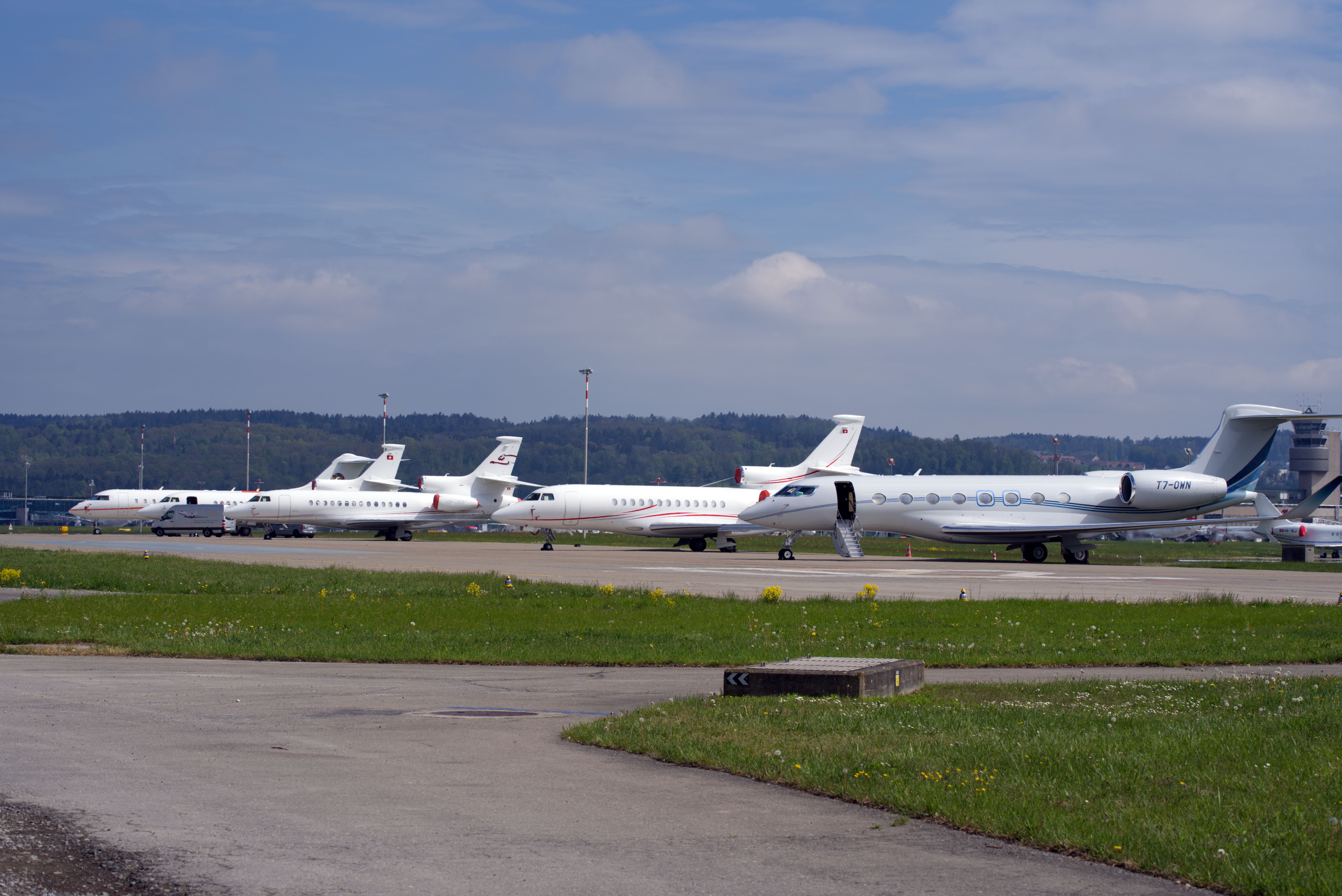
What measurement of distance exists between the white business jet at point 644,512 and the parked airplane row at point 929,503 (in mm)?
62

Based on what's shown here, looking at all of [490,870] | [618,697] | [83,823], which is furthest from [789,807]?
[618,697]

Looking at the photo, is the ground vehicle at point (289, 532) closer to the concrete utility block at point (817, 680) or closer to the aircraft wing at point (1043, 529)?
the aircraft wing at point (1043, 529)

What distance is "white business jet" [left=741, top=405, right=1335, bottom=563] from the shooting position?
4656 centimetres

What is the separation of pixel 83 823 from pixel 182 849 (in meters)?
0.88

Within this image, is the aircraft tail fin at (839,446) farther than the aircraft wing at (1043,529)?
Yes

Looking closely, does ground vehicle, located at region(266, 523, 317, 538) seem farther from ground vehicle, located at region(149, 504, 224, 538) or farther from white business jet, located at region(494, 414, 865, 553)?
white business jet, located at region(494, 414, 865, 553)

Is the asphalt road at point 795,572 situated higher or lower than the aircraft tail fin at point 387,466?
lower

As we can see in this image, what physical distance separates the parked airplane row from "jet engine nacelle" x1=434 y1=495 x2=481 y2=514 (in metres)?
10.2

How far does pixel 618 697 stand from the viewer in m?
12.6

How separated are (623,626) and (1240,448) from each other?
36.4m

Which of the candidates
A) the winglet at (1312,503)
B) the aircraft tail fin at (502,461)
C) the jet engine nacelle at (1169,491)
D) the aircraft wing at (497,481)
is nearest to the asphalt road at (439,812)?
the winglet at (1312,503)

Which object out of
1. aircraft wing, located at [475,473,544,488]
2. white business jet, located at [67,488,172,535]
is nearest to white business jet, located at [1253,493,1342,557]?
aircraft wing, located at [475,473,544,488]

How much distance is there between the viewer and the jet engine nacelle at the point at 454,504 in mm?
74062

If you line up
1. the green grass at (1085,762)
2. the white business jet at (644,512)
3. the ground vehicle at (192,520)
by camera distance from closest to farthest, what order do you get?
1. the green grass at (1085,762)
2. the white business jet at (644,512)
3. the ground vehicle at (192,520)
